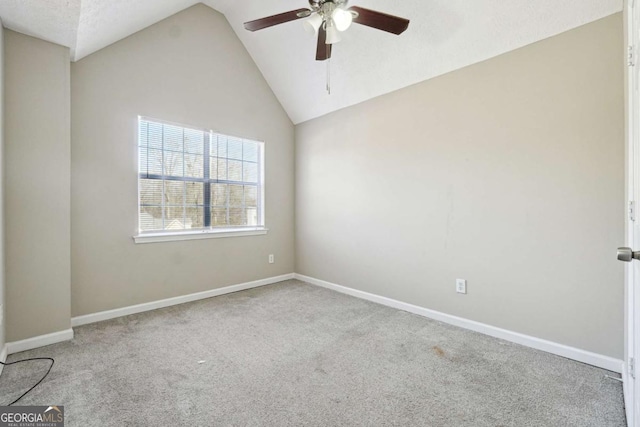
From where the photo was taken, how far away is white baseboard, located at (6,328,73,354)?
7.35ft

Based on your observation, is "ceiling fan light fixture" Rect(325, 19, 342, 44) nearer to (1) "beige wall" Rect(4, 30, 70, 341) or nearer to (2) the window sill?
(1) "beige wall" Rect(4, 30, 70, 341)

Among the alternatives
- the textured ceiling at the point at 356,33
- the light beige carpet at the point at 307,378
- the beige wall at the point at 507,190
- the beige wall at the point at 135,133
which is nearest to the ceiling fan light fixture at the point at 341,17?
the textured ceiling at the point at 356,33

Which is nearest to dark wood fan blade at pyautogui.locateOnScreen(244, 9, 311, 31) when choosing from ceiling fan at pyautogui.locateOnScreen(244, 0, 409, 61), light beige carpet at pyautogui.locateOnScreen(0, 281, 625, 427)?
ceiling fan at pyautogui.locateOnScreen(244, 0, 409, 61)

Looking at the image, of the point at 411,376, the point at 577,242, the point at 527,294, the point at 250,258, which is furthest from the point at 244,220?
the point at 577,242

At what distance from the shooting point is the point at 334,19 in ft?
6.52

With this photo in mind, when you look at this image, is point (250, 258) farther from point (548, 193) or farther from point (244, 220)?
point (548, 193)

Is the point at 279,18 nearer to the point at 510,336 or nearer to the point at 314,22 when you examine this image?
the point at 314,22

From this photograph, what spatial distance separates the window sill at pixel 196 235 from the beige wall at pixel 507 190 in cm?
135

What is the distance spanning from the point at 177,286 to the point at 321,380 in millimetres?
2198

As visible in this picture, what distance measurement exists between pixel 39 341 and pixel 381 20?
3487 mm

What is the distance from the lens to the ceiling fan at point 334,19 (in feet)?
6.33

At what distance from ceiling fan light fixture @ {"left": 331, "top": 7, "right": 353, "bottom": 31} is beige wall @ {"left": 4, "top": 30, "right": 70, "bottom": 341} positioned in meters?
2.21

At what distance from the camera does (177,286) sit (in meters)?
3.37

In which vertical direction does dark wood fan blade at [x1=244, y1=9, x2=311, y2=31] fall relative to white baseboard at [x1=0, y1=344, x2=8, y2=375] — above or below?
above
